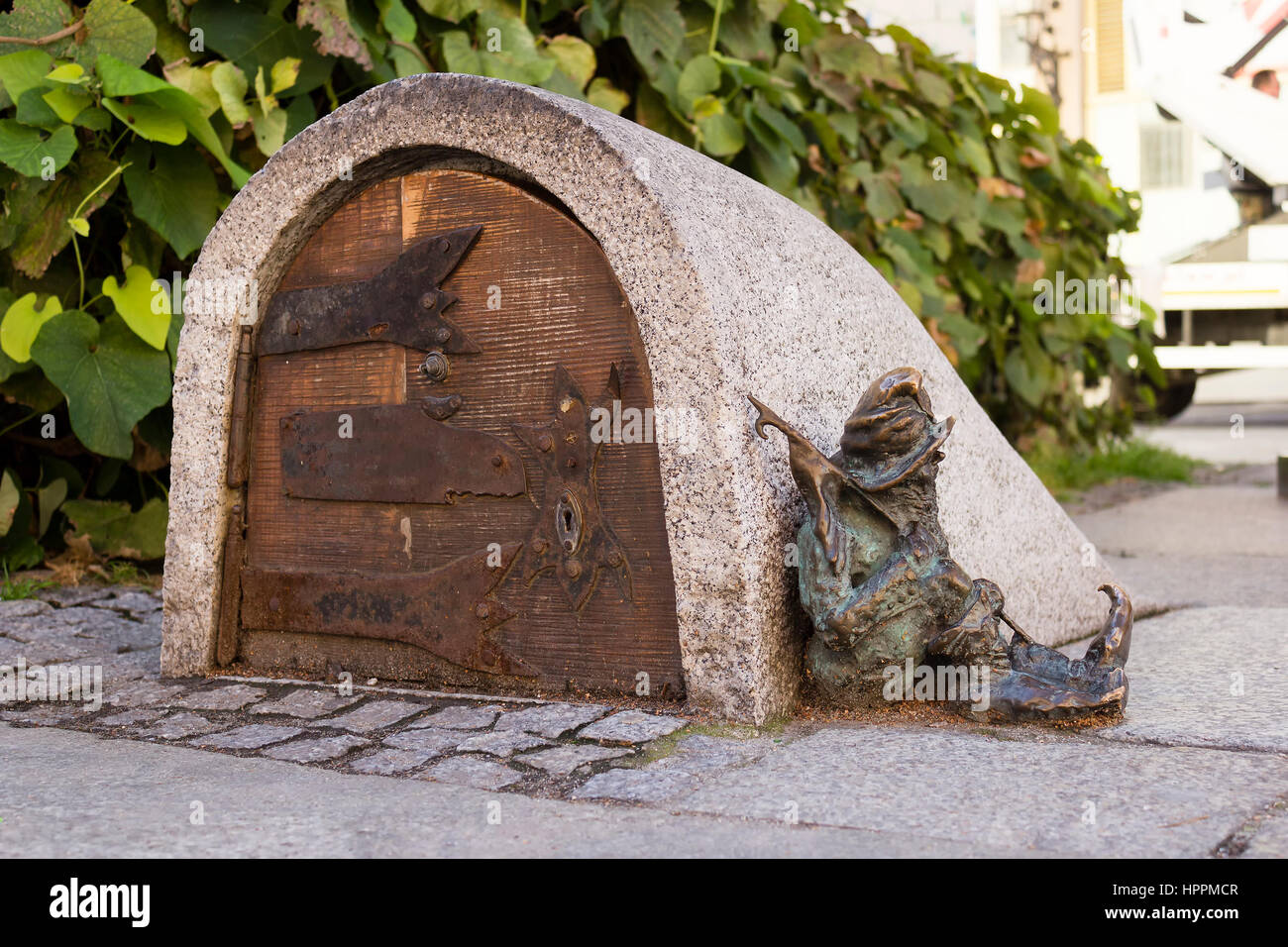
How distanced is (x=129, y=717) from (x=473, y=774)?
0.89 metres

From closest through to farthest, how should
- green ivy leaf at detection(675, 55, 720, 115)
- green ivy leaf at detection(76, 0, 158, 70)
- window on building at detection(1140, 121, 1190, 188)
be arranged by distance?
1. green ivy leaf at detection(76, 0, 158, 70)
2. green ivy leaf at detection(675, 55, 720, 115)
3. window on building at detection(1140, 121, 1190, 188)

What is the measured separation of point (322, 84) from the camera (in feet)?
12.7

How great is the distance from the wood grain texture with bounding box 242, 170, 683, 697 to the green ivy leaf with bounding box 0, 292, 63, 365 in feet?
3.15

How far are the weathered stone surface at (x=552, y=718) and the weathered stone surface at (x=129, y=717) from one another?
739 millimetres

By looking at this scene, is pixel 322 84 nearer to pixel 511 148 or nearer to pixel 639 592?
pixel 511 148

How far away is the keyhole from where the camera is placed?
97.8 inches

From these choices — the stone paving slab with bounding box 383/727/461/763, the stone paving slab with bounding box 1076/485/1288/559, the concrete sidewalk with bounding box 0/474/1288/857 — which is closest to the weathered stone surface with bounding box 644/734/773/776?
the concrete sidewalk with bounding box 0/474/1288/857

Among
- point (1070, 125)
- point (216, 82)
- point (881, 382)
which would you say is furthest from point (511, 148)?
point (1070, 125)

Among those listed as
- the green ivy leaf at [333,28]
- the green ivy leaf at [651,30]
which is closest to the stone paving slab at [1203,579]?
the green ivy leaf at [651,30]

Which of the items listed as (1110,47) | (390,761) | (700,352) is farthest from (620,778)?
(1110,47)

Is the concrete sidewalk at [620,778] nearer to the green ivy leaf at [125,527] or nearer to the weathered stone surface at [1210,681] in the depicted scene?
the weathered stone surface at [1210,681]

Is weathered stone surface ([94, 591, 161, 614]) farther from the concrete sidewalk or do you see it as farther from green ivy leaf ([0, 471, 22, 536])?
the concrete sidewalk

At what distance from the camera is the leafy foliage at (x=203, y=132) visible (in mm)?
3430

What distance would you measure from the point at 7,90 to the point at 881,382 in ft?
7.99
